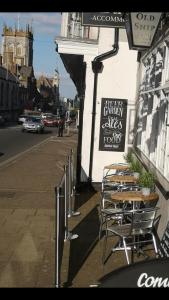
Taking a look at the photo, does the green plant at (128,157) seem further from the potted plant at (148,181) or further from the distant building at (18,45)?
the distant building at (18,45)

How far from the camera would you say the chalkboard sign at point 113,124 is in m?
12.3

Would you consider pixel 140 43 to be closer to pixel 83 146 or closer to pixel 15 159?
pixel 83 146

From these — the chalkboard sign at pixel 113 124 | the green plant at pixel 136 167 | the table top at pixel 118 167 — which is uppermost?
the chalkboard sign at pixel 113 124

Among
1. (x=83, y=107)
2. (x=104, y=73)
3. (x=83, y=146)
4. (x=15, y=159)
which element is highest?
(x=104, y=73)

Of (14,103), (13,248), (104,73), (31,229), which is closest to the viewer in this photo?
(13,248)

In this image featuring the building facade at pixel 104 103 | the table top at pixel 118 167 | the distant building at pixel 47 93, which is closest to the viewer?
the table top at pixel 118 167

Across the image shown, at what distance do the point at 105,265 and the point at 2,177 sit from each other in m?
8.99

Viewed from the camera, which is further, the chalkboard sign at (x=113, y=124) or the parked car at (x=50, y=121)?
the parked car at (x=50, y=121)

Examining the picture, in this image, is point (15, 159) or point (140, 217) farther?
point (15, 159)

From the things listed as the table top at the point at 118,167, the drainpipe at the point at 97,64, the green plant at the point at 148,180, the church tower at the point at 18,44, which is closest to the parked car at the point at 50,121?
the drainpipe at the point at 97,64

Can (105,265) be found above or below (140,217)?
below

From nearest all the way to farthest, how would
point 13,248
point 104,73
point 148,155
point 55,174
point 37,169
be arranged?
point 13,248 → point 148,155 → point 104,73 → point 55,174 → point 37,169

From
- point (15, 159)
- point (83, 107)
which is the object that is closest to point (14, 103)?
point (15, 159)
